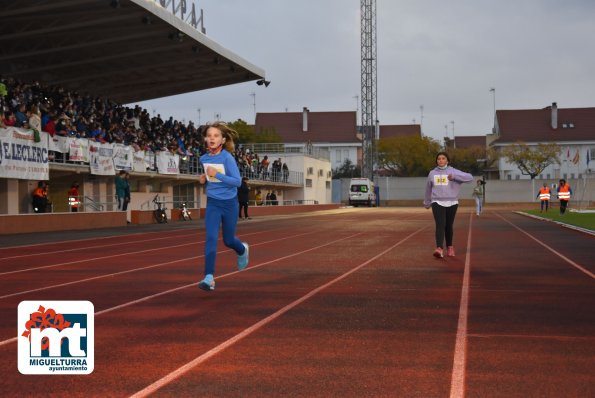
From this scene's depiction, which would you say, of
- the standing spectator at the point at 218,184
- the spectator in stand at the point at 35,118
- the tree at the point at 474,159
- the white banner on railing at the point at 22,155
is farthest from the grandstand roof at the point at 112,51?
the tree at the point at 474,159

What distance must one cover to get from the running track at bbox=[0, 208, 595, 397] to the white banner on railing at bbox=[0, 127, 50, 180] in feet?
31.3

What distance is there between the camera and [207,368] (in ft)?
17.3

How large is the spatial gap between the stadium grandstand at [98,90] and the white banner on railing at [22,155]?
0.10ft

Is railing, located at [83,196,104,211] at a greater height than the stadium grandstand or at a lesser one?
lesser

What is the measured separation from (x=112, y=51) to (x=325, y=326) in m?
29.9

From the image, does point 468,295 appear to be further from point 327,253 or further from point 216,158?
point 327,253

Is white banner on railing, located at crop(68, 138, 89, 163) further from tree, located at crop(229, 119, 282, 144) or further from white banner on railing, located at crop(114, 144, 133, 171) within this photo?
tree, located at crop(229, 119, 282, 144)

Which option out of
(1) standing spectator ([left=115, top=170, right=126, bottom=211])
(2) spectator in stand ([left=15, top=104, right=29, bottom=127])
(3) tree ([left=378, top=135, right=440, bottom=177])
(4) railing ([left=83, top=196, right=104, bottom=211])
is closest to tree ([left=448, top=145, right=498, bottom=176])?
(3) tree ([left=378, top=135, right=440, bottom=177])

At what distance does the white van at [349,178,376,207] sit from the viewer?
243ft

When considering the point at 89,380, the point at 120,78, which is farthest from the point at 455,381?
the point at 120,78

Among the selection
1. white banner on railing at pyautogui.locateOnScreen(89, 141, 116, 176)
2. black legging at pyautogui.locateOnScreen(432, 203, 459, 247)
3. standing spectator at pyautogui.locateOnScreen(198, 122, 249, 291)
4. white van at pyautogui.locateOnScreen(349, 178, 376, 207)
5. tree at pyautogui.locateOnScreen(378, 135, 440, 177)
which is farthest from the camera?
tree at pyautogui.locateOnScreen(378, 135, 440, 177)

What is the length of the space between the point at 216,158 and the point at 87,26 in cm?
2309

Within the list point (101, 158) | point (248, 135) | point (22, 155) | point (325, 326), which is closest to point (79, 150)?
point (101, 158)

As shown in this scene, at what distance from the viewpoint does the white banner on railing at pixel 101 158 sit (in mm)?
28422
